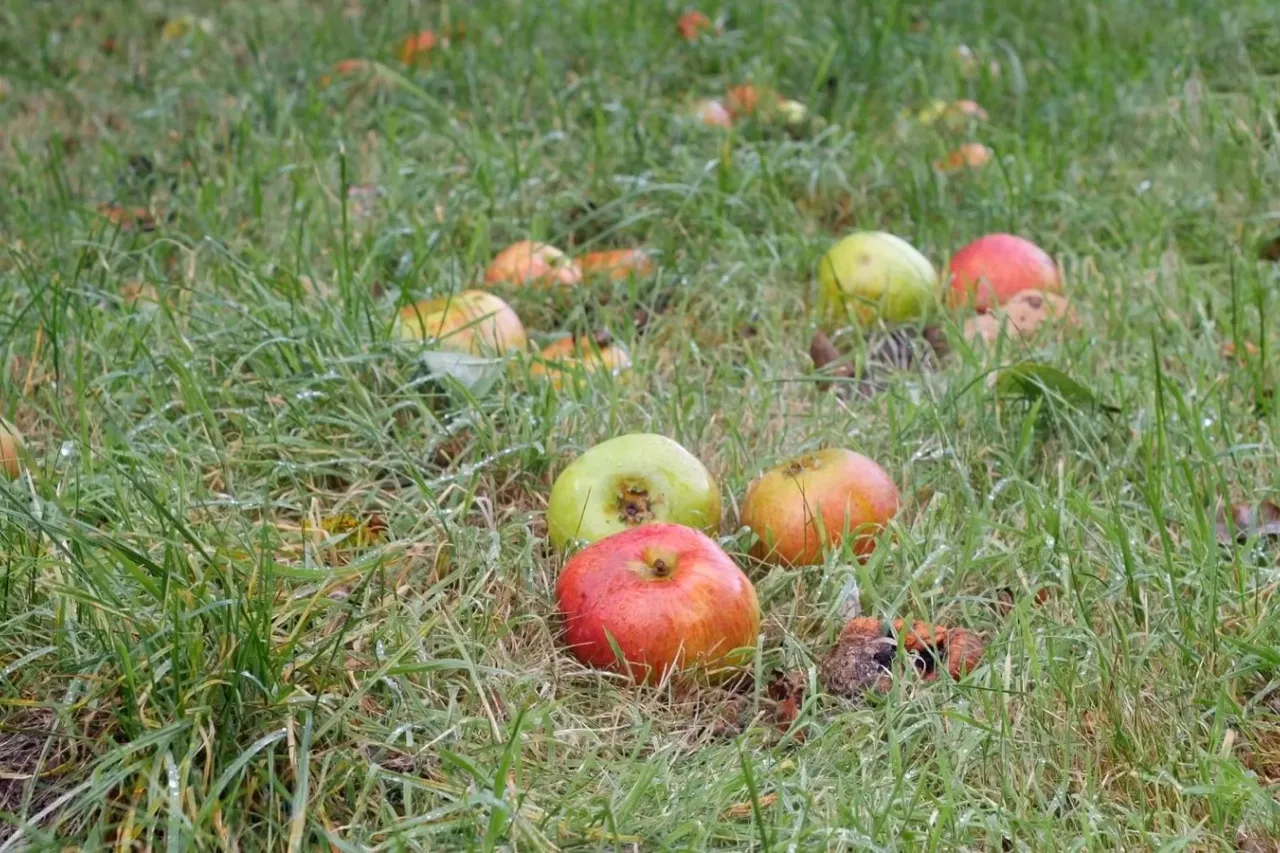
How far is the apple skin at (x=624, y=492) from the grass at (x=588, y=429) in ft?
0.30

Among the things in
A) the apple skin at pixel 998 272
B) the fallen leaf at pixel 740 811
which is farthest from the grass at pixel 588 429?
the apple skin at pixel 998 272

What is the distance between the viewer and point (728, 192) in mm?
3990

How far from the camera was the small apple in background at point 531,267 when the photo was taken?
3588mm

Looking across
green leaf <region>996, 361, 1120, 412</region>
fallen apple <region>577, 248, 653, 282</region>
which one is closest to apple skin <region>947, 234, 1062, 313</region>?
green leaf <region>996, 361, 1120, 412</region>

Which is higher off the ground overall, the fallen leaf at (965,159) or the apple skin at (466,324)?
the apple skin at (466,324)

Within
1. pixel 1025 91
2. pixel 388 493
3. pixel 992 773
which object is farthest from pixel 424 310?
pixel 1025 91

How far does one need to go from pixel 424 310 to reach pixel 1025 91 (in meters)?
2.45

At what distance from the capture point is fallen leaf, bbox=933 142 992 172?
4.21 m

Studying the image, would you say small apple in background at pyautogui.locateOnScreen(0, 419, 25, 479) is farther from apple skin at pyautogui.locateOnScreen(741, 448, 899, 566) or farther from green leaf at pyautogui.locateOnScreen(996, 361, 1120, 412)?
green leaf at pyautogui.locateOnScreen(996, 361, 1120, 412)

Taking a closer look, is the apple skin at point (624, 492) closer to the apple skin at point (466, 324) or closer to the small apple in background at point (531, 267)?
the apple skin at point (466, 324)

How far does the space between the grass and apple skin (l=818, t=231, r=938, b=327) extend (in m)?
0.10

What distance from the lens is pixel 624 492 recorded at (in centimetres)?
256

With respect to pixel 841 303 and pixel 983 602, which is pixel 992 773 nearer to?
pixel 983 602

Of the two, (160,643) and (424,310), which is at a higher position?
(160,643)
